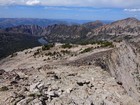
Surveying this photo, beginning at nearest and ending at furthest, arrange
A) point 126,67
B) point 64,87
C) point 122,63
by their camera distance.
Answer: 1. point 64,87
2. point 126,67
3. point 122,63

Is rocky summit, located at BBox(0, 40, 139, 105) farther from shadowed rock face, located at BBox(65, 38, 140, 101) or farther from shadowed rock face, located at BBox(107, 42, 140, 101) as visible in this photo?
shadowed rock face, located at BBox(107, 42, 140, 101)

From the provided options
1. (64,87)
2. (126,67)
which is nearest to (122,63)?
(126,67)

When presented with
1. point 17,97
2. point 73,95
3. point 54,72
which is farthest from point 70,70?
point 17,97

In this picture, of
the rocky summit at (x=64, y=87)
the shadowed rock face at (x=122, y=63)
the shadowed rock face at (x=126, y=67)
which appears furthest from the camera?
the shadowed rock face at (x=126, y=67)

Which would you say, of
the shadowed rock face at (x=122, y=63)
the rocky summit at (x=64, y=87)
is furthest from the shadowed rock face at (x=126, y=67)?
the rocky summit at (x=64, y=87)

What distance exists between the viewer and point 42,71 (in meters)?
27.2

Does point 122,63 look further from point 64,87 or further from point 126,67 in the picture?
point 64,87

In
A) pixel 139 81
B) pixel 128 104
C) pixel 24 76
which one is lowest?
pixel 139 81

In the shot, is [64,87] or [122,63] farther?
[122,63]

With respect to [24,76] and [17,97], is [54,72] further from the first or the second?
[17,97]

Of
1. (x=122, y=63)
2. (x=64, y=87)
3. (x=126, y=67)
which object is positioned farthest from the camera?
(x=122, y=63)

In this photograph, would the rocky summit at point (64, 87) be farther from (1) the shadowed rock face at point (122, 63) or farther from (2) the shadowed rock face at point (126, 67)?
(2) the shadowed rock face at point (126, 67)

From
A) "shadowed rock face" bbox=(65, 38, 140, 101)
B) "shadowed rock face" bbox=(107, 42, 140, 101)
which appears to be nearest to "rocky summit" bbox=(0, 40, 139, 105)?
"shadowed rock face" bbox=(65, 38, 140, 101)

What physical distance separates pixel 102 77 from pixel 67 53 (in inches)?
681
